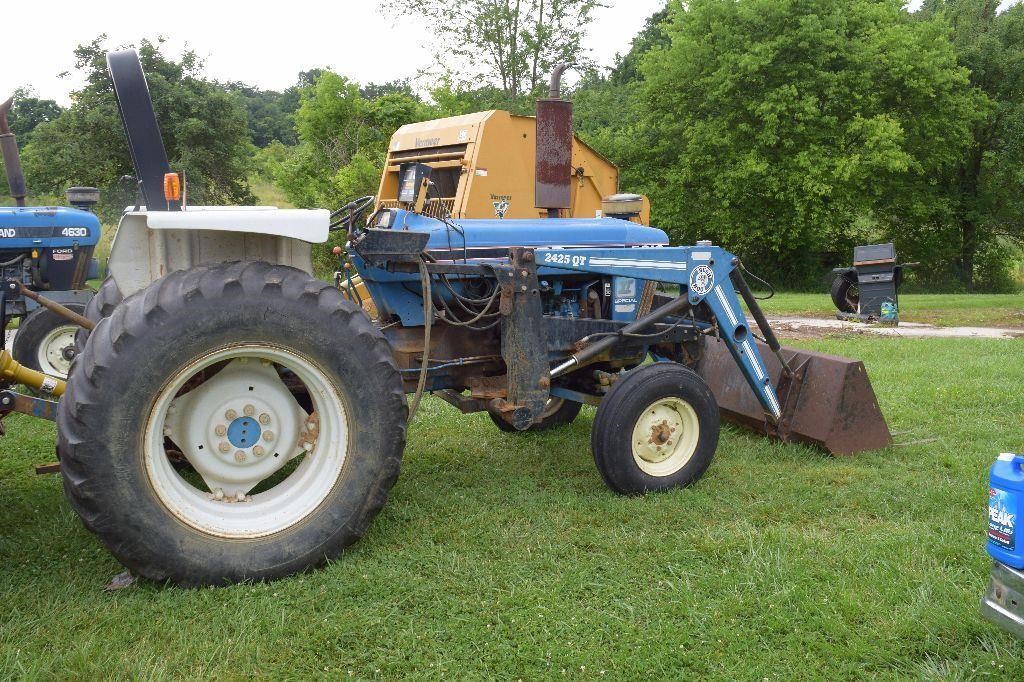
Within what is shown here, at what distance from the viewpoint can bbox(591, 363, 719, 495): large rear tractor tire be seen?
4152 mm

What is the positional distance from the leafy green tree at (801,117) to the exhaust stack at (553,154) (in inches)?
676

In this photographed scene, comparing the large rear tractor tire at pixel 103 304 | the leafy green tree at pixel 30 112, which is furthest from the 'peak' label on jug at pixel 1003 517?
the leafy green tree at pixel 30 112

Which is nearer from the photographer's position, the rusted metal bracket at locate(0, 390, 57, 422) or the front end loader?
the front end loader

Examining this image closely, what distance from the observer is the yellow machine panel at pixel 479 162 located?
420 inches

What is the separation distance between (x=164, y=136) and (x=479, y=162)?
14672 mm

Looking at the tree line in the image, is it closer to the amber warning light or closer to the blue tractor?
the blue tractor

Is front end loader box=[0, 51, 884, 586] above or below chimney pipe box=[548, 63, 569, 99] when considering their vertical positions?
below

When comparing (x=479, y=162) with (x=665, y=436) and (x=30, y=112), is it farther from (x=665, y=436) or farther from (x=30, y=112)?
(x=30, y=112)

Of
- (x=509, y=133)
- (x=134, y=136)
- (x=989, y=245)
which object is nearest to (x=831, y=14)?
(x=989, y=245)

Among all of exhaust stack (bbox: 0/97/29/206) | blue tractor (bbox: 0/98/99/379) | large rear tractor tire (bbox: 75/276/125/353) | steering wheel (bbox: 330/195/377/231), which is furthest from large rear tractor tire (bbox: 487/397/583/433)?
exhaust stack (bbox: 0/97/29/206)

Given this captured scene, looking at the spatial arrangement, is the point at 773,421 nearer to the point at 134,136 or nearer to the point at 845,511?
the point at 845,511

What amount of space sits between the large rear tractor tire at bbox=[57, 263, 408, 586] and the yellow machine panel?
6.79m

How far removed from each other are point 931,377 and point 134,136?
6.40m

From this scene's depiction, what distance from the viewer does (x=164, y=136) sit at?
72.4 feet
